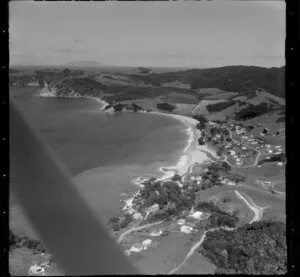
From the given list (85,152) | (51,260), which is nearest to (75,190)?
(85,152)

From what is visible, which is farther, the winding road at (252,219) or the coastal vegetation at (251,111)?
the coastal vegetation at (251,111)

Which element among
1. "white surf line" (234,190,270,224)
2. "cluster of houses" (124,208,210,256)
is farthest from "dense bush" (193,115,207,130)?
"cluster of houses" (124,208,210,256)

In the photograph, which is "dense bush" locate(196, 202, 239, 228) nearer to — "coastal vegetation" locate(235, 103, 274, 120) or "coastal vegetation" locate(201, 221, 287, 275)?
"coastal vegetation" locate(201, 221, 287, 275)

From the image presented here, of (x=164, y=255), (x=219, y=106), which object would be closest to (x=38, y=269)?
(x=164, y=255)

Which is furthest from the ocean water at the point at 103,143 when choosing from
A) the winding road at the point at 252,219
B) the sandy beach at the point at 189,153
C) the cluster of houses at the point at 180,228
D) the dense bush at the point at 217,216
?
the winding road at the point at 252,219

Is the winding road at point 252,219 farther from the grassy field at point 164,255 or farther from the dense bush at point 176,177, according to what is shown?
the dense bush at point 176,177

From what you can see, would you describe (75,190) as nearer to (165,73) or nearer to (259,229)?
(165,73)
